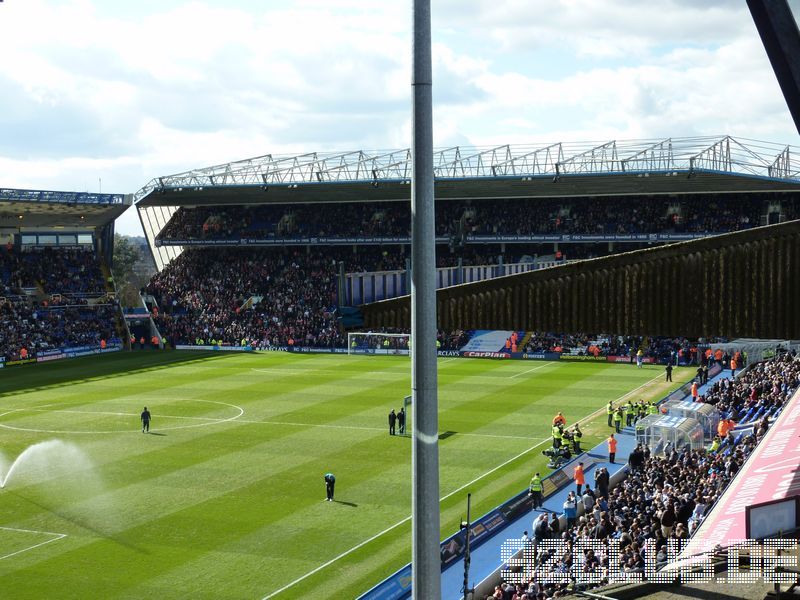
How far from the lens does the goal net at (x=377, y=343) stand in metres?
62.6

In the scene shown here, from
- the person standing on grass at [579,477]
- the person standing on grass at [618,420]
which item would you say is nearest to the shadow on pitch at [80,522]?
the person standing on grass at [579,477]

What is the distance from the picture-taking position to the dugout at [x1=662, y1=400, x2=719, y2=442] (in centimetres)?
3060

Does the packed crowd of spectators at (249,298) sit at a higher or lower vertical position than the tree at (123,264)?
lower

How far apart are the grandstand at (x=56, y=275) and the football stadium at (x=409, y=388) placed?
0.23 metres

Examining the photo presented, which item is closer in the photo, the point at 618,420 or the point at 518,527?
the point at 518,527

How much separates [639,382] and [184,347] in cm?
3436

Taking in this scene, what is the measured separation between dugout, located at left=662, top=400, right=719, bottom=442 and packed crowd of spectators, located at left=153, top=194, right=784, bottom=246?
35681 millimetres

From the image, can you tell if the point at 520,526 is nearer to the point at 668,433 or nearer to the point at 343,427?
the point at 668,433

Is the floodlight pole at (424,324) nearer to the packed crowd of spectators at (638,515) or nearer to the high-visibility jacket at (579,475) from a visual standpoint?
the packed crowd of spectators at (638,515)

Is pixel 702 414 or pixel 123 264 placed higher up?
pixel 123 264

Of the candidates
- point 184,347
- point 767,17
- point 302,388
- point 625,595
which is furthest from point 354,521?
point 184,347

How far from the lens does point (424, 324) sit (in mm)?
6629

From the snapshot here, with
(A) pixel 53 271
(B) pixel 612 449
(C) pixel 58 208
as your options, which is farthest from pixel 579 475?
(A) pixel 53 271

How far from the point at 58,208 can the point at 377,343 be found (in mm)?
24937
